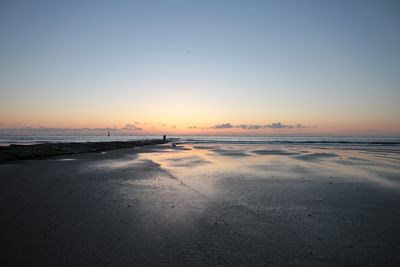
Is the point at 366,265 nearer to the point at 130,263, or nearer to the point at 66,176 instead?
the point at 130,263

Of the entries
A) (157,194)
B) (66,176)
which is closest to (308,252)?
(157,194)

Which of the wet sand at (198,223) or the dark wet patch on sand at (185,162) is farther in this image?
the dark wet patch on sand at (185,162)

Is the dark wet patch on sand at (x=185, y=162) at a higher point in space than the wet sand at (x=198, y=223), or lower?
lower

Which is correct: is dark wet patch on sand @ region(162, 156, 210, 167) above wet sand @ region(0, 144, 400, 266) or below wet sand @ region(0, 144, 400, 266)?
below

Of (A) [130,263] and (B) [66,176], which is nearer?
(A) [130,263]

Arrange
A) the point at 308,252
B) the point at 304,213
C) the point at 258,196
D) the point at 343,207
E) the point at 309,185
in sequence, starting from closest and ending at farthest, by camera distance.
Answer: the point at 308,252 < the point at 304,213 < the point at 343,207 < the point at 258,196 < the point at 309,185

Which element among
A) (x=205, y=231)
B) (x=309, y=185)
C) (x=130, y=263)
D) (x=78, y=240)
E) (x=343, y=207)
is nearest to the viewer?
(x=130, y=263)

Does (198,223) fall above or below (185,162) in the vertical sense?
above

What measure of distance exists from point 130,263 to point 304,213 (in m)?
A: 4.38

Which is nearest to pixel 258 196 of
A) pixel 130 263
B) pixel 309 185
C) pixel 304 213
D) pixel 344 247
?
pixel 304 213

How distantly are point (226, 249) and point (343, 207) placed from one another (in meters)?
4.24

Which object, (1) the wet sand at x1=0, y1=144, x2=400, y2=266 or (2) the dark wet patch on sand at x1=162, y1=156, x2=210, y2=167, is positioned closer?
(1) the wet sand at x1=0, y1=144, x2=400, y2=266

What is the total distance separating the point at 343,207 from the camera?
7004 mm

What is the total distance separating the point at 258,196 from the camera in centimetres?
822
